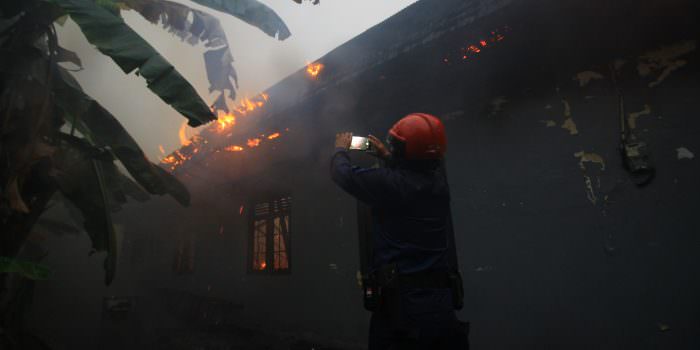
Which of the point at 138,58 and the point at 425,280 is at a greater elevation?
the point at 138,58

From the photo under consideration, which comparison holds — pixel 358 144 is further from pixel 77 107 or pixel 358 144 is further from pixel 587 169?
pixel 77 107

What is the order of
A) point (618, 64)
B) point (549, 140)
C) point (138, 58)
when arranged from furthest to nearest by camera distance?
point (549, 140) < point (618, 64) < point (138, 58)

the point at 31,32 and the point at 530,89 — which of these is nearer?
the point at 31,32

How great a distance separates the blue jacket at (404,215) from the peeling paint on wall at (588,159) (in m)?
1.99

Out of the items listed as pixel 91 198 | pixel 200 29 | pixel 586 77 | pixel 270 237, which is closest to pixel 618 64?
pixel 586 77

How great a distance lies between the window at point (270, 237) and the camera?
22.0 feet

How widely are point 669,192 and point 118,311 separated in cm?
774

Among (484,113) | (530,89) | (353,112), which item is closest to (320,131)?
(353,112)

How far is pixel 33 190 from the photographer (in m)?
→ 3.10

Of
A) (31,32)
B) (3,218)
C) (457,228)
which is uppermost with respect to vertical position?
(31,32)

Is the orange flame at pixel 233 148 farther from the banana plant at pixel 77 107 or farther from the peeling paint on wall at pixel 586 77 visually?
the peeling paint on wall at pixel 586 77

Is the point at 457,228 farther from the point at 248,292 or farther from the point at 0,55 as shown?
the point at 248,292

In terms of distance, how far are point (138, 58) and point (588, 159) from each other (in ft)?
12.2

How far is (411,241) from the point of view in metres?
1.74
